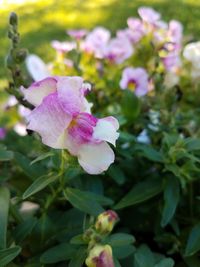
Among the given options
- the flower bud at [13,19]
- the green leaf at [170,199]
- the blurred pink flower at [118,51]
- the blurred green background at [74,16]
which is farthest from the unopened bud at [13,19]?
the blurred green background at [74,16]

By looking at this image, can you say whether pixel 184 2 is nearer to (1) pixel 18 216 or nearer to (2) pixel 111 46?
(2) pixel 111 46

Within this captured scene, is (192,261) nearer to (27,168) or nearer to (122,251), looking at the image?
(122,251)

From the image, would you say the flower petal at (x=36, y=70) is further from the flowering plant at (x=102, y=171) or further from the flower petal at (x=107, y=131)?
the flower petal at (x=107, y=131)

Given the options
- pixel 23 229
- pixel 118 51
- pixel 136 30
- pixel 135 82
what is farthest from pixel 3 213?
pixel 136 30

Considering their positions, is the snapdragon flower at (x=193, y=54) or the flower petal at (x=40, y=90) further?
the snapdragon flower at (x=193, y=54)

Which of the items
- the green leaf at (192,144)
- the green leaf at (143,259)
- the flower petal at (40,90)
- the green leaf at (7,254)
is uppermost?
the flower petal at (40,90)

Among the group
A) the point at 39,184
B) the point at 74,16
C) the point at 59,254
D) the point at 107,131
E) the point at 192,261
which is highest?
the point at 107,131
